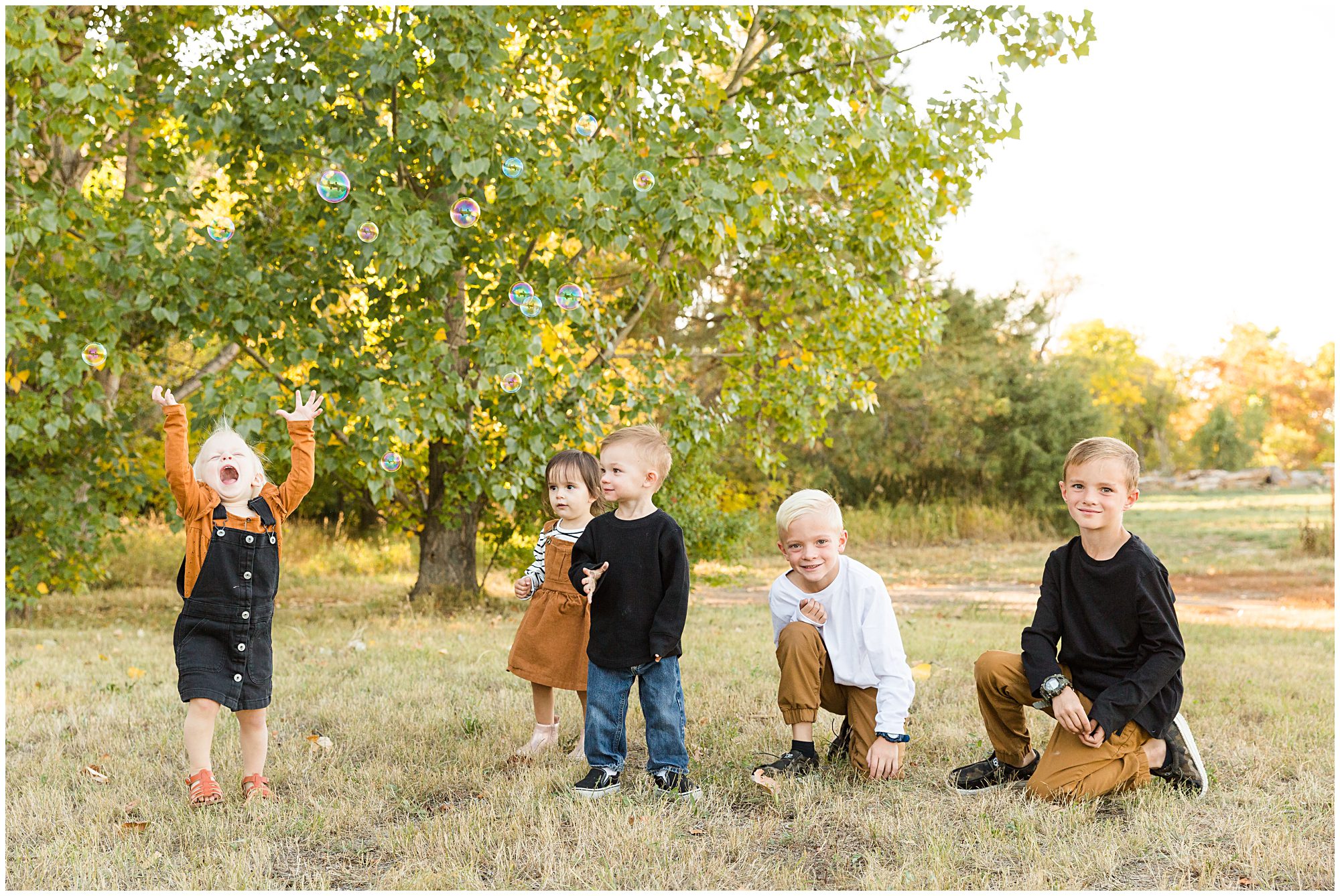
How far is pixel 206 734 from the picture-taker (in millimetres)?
3635

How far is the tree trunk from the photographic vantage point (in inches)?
353

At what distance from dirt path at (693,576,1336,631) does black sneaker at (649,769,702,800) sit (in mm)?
6903

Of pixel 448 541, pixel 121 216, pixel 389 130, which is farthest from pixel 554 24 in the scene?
pixel 448 541

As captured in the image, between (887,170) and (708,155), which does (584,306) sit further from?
(887,170)

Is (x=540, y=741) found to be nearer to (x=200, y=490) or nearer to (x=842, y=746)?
(x=842, y=746)

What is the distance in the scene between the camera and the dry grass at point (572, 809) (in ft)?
9.81

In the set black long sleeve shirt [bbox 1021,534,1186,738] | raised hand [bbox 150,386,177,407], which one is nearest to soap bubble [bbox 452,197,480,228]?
raised hand [bbox 150,386,177,407]

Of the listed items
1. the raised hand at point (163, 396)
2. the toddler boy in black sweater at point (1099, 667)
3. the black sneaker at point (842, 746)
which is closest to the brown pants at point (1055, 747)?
the toddler boy in black sweater at point (1099, 667)

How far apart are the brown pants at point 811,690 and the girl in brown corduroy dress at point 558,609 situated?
0.82m

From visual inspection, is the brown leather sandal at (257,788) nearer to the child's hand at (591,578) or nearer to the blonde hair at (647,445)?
the child's hand at (591,578)

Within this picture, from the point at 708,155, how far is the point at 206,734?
480 cm

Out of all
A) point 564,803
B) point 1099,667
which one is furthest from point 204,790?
point 1099,667

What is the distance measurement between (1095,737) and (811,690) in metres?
0.99

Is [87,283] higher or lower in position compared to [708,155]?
lower
